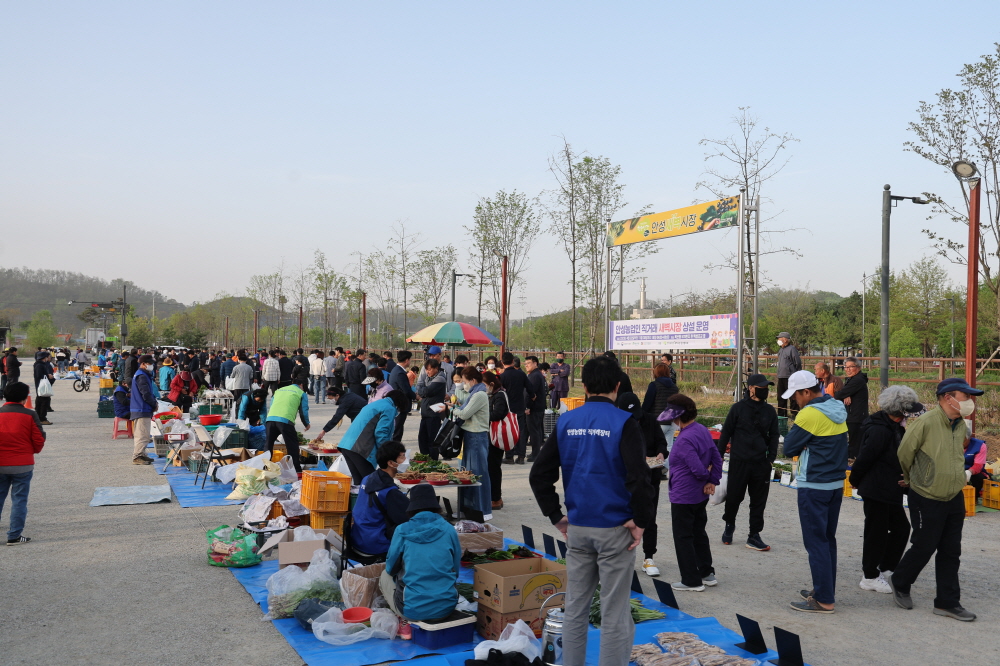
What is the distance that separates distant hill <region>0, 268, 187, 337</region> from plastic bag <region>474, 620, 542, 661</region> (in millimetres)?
159887

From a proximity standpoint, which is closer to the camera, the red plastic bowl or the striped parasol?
the red plastic bowl

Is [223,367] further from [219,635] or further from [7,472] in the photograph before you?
[219,635]

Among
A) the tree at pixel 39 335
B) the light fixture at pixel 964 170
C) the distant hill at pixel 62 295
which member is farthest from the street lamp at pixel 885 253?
the distant hill at pixel 62 295

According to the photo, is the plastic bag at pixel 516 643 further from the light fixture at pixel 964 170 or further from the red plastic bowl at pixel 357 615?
the light fixture at pixel 964 170

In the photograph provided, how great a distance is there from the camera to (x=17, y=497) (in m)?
7.42

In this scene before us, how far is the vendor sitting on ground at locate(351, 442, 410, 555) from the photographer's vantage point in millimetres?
5973

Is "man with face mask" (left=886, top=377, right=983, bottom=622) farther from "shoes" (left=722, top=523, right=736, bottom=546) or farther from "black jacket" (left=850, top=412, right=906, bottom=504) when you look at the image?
"shoes" (left=722, top=523, right=736, bottom=546)

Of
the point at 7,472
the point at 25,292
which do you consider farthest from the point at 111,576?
the point at 25,292

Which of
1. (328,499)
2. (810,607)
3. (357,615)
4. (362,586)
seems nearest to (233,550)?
(328,499)

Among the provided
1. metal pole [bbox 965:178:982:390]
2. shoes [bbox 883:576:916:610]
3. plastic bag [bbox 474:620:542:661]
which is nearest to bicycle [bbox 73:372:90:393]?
plastic bag [bbox 474:620:542:661]

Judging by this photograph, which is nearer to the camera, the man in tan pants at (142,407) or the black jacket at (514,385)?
the black jacket at (514,385)

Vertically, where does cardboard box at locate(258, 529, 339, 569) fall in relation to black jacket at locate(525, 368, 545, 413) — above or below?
below

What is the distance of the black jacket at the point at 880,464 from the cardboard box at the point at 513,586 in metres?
2.75

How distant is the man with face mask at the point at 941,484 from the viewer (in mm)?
5508
